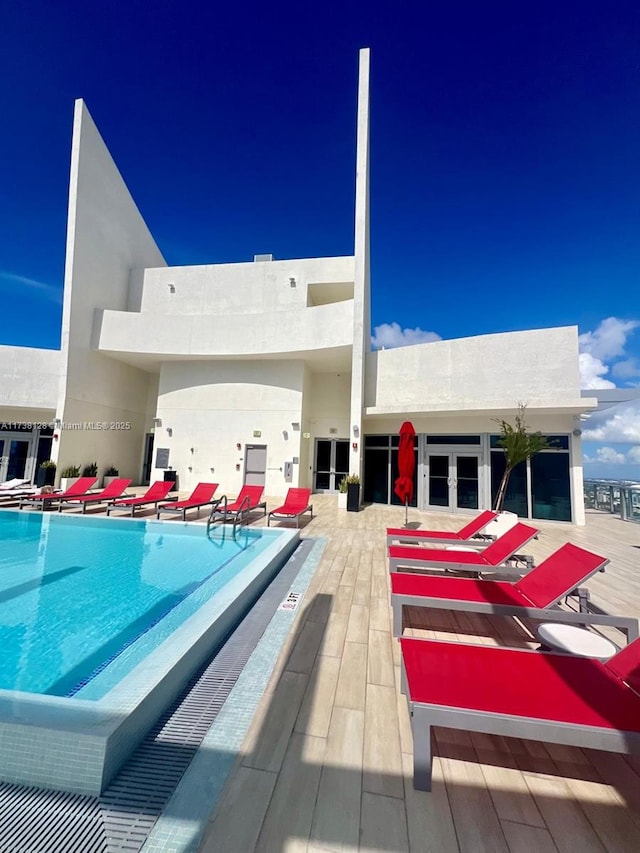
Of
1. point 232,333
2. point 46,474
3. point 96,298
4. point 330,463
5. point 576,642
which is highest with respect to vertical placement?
point 96,298

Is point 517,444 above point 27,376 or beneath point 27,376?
beneath

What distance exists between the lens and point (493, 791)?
159 centimetres

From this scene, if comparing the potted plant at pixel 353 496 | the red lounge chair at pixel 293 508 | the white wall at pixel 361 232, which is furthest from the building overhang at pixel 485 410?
the red lounge chair at pixel 293 508

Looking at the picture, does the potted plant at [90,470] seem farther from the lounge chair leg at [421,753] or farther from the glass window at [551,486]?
the glass window at [551,486]

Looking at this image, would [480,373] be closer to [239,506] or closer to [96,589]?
[239,506]

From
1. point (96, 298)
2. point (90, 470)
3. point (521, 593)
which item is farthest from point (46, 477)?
point (521, 593)

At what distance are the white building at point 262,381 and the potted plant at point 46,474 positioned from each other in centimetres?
31

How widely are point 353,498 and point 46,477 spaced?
10618 mm

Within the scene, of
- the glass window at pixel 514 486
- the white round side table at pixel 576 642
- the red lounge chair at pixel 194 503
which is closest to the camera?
the white round side table at pixel 576 642

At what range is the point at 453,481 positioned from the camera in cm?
1082

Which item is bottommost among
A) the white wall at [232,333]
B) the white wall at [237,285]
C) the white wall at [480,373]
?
the white wall at [480,373]

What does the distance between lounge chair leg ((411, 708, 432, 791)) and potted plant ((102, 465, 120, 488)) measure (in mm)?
15427

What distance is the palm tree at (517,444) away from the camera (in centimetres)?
908

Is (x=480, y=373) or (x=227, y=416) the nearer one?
(x=480, y=373)
